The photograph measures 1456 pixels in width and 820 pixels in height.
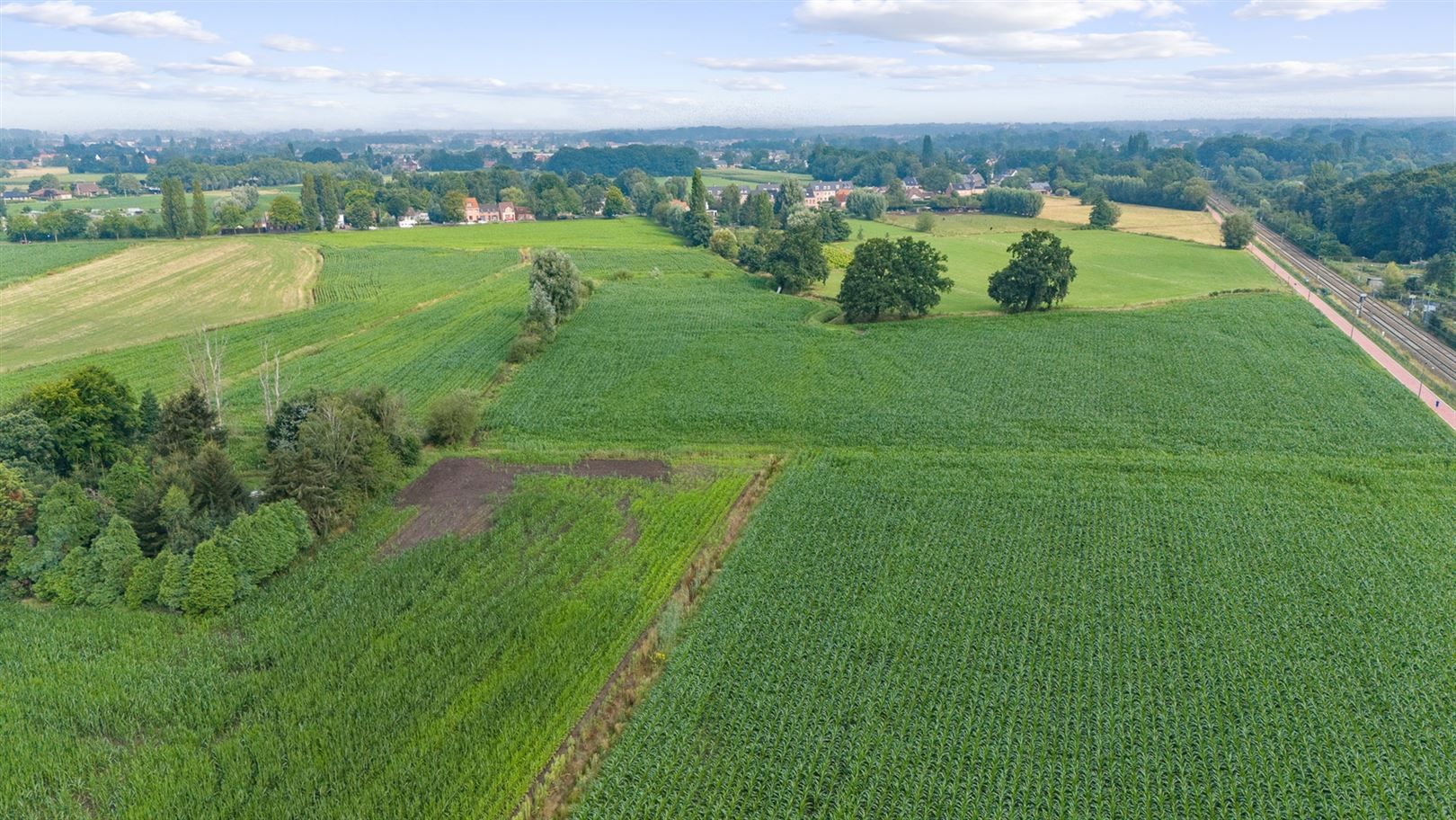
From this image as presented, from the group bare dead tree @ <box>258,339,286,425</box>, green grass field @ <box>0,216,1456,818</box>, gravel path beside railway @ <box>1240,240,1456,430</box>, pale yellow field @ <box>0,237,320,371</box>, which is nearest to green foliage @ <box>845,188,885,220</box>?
gravel path beside railway @ <box>1240,240,1456,430</box>

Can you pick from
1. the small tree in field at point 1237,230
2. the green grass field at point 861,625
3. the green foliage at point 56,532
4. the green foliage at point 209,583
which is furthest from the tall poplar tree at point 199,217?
the small tree in field at point 1237,230

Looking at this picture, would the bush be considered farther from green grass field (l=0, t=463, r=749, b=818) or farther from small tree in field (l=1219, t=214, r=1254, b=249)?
small tree in field (l=1219, t=214, r=1254, b=249)

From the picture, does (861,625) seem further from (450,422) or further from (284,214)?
(284,214)

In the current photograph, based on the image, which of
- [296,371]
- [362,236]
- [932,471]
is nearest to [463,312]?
[296,371]

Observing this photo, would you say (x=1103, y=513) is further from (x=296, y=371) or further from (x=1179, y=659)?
(x=296, y=371)

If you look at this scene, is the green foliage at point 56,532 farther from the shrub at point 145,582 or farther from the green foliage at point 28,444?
the green foliage at point 28,444
